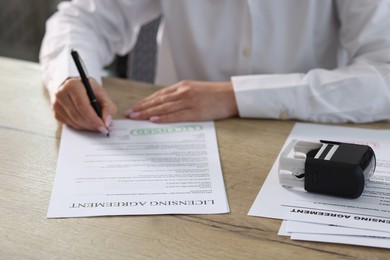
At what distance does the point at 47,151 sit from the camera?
0.96 meters

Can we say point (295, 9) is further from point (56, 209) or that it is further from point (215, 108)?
point (56, 209)

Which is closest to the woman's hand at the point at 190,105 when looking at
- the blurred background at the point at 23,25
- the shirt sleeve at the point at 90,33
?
the shirt sleeve at the point at 90,33

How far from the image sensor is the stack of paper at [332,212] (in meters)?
0.71

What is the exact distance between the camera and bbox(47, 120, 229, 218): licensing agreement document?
789mm

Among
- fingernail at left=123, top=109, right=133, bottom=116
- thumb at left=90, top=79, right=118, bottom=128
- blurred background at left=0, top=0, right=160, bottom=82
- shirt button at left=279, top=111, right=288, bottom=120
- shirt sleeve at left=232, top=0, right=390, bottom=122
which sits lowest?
blurred background at left=0, top=0, right=160, bottom=82

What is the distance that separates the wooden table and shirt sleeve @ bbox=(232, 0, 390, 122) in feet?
0.29

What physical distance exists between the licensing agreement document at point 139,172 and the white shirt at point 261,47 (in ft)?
0.55

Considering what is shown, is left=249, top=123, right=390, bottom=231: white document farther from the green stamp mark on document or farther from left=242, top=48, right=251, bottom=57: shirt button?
left=242, top=48, right=251, bottom=57: shirt button

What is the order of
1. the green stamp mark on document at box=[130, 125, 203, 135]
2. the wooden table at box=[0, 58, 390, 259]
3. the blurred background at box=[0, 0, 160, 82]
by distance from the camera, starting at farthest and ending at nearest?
the blurred background at box=[0, 0, 160, 82] < the green stamp mark on document at box=[130, 125, 203, 135] < the wooden table at box=[0, 58, 390, 259]

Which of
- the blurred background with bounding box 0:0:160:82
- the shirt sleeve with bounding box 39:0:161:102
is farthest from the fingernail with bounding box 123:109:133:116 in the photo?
the blurred background with bounding box 0:0:160:82

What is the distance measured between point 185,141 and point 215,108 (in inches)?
4.9

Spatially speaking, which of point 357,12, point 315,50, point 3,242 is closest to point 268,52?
point 315,50

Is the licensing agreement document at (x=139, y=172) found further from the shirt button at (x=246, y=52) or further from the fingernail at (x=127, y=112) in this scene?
the shirt button at (x=246, y=52)

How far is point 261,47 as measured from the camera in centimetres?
132
